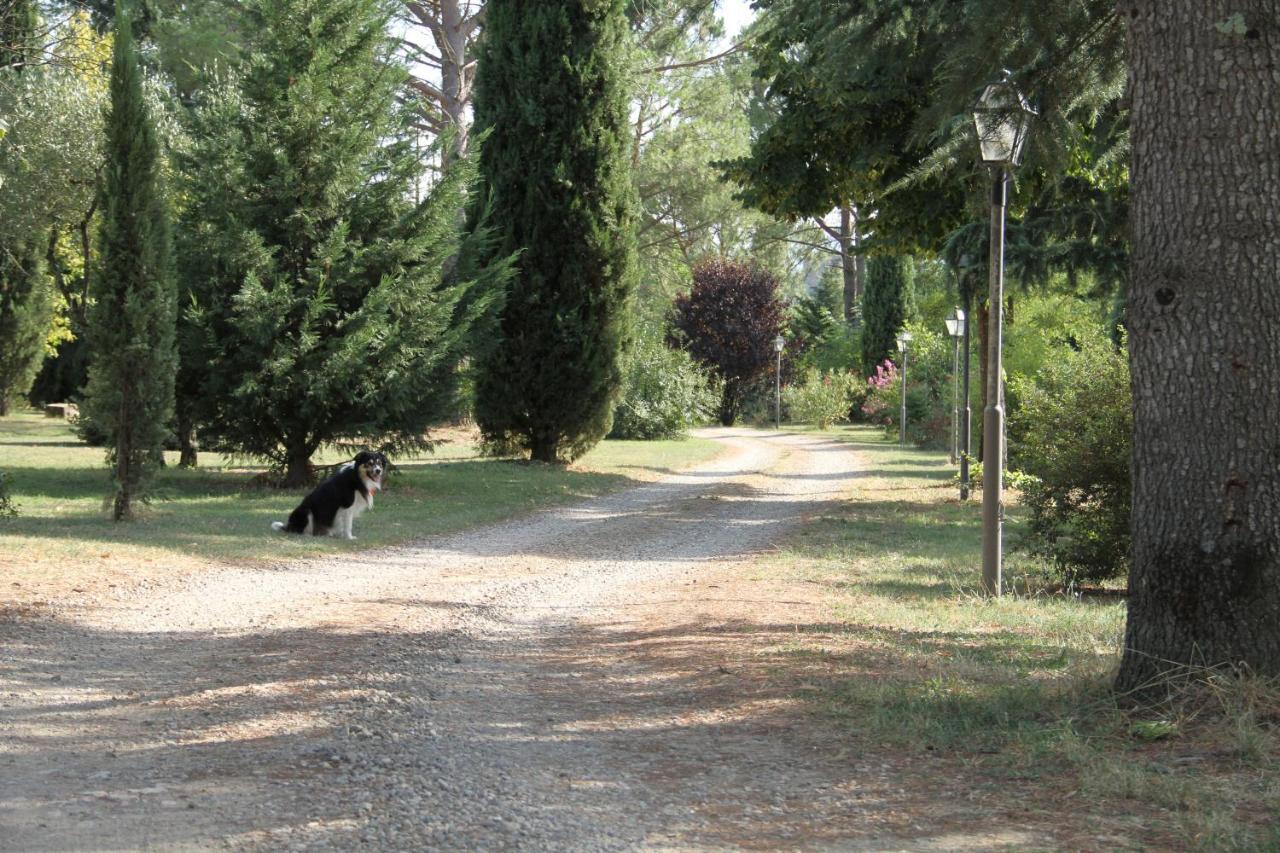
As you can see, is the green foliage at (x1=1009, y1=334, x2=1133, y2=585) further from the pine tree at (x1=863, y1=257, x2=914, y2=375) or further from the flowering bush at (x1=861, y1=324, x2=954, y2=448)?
the pine tree at (x1=863, y1=257, x2=914, y2=375)

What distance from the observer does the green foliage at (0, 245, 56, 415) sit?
3497cm

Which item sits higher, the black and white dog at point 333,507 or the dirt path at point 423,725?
the black and white dog at point 333,507

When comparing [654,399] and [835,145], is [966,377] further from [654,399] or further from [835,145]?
[654,399]

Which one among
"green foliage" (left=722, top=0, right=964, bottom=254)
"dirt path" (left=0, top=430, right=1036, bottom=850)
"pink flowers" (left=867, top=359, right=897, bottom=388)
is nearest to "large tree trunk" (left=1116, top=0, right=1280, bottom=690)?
"dirt path" (left=0, top=430, right=1036, bottom=850)

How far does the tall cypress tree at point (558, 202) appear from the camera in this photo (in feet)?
73.2

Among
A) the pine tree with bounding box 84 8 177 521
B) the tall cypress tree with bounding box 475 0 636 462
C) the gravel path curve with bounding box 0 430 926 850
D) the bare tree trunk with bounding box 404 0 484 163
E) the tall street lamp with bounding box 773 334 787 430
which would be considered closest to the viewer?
the gravel path curve with bounding box 0 430 926 850

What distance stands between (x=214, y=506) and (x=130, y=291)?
3961mm

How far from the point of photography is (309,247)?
1698 cm

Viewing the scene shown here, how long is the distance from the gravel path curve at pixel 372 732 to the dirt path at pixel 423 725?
16 mm

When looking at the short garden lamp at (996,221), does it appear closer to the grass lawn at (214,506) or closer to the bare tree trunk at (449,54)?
the grass lawn at (214,506)

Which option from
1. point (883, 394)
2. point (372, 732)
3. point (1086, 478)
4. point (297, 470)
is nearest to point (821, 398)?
point (883, 394)

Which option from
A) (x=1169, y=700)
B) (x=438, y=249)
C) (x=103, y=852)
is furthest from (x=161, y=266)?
(x=1169, y=700)

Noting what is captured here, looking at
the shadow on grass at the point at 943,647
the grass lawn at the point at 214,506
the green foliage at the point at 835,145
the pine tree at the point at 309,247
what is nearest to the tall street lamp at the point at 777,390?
the grass lawn at the point at 214,506

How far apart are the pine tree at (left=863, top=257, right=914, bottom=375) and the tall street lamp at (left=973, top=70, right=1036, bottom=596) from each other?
3861 cm
